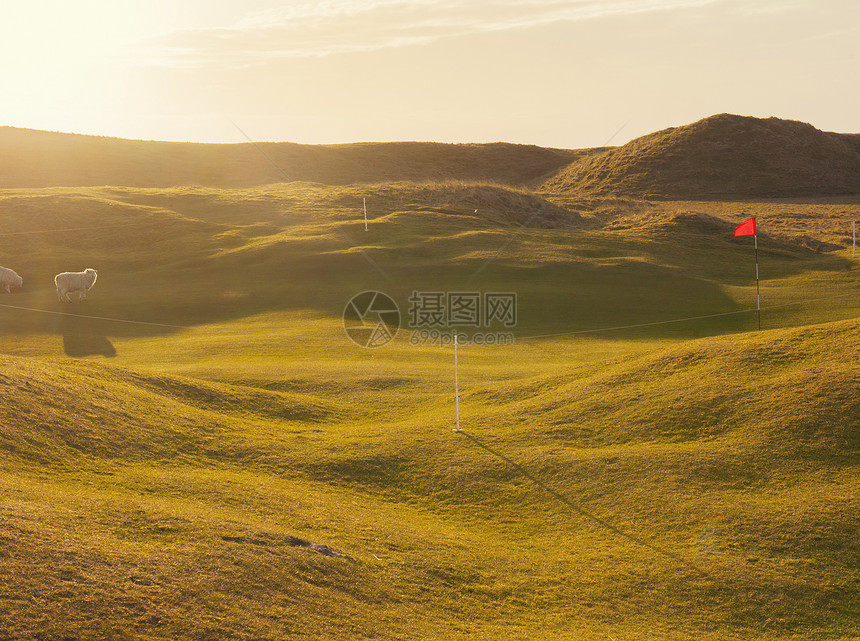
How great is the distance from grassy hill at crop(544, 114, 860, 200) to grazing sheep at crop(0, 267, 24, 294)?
8302 centimetres

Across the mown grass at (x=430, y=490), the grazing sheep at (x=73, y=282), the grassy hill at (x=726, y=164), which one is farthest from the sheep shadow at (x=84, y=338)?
the grassy hill at (x=726, y=164)

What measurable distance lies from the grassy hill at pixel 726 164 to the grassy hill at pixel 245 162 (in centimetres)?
1485

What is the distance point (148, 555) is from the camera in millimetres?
8484

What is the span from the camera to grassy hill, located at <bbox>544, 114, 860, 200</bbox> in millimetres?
105562

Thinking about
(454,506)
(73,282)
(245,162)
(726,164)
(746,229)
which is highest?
(245,162)

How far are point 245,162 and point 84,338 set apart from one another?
3469 inches

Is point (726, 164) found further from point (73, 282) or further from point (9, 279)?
point (9, 279)

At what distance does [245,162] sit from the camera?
115m

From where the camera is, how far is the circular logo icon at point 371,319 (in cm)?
3381

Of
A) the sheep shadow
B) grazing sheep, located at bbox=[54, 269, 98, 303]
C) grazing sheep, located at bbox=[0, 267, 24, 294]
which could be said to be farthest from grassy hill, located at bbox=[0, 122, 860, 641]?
grazing sheep, located at bbox=[0, 267, 24, 294]

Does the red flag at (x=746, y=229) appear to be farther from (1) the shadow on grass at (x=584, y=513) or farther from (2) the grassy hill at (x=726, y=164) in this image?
(2) the grassy hill at (x=726, y=164)

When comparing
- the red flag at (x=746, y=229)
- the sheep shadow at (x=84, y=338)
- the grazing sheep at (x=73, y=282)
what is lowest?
the sheep shadow at (x=84, y=338)

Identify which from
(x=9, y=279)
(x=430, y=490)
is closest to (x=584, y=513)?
(x=430, y=490)

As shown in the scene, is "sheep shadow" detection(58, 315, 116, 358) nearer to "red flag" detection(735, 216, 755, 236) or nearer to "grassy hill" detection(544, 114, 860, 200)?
"red flag" detection(735, 216, 755, 236)
